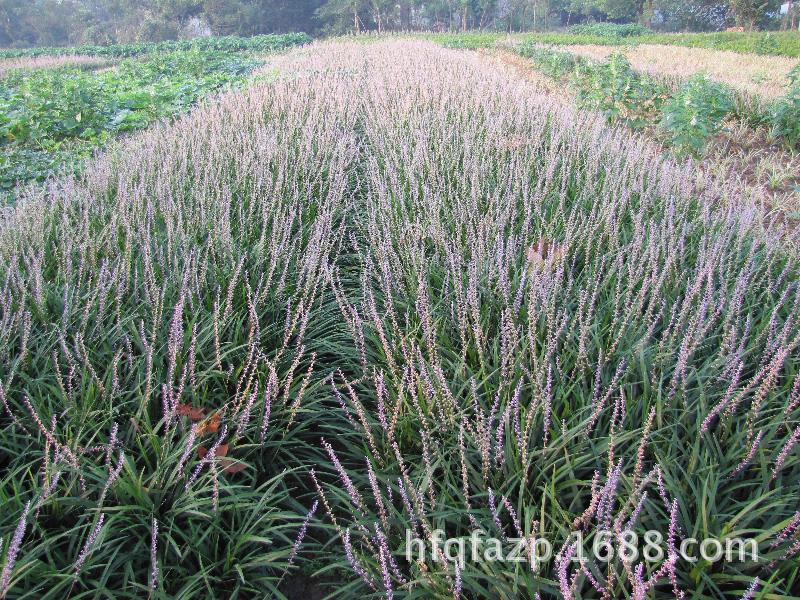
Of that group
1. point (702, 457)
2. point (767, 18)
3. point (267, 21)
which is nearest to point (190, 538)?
point (702, 457)

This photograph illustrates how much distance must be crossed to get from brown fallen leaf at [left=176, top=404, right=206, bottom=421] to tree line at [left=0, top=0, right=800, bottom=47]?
53939 millimetres

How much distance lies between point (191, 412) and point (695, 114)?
728 cm

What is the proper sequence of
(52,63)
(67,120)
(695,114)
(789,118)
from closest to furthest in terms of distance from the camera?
(695,114)
(789,118)
(67,120)
(52,63)

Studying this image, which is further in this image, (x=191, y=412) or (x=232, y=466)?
(x=191, y=412)

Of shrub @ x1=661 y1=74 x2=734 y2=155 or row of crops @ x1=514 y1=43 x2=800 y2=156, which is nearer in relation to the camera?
shrub @ x1=661 y1=74 x2=734 y2=155

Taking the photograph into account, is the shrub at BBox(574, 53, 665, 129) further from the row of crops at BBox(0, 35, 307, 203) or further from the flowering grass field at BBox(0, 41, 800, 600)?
the row of crops at BBox(0, 35, 307, 203)

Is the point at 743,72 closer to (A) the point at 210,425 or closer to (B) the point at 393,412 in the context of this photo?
(B) the point at 393,412

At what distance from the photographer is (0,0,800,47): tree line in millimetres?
53406

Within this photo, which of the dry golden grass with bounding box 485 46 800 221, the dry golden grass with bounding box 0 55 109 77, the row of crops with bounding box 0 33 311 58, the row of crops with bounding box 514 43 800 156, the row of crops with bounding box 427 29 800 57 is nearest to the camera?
the dry golden grass with bounding box 485 46 800 221

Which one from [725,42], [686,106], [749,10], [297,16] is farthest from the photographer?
[297,16]

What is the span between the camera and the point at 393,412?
2.46 m

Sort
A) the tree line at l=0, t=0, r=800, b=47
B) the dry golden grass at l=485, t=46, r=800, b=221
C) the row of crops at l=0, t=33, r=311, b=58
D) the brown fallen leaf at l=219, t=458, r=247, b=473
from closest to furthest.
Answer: the brown fallen leaf at l=219, t=458, r=247, b=473, the dry golden grass at l=485, t=46, r=800, b=221, the row of crops at l=0, t=33, r=311, b=58, the tree line at l=0, t=0, r=800, b=47

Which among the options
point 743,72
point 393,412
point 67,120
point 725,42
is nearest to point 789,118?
point 393,412

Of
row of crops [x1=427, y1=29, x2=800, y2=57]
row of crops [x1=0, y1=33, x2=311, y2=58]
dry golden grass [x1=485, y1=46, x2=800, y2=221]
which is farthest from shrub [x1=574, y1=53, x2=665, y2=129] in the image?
row of crops [x1=0, y1=33, x2=311, y2=58]
